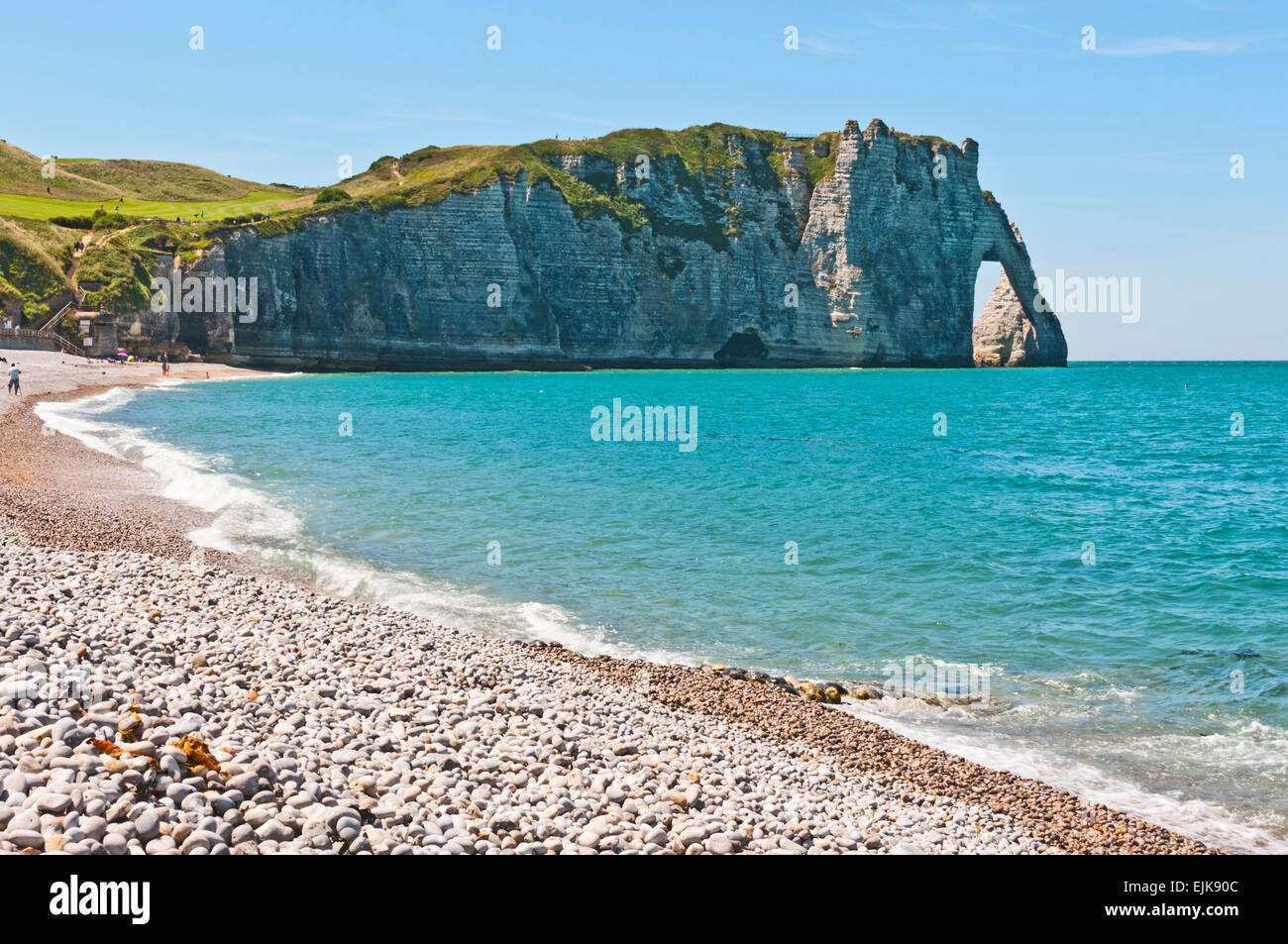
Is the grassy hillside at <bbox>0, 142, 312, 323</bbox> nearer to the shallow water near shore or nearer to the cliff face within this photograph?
the cliff face

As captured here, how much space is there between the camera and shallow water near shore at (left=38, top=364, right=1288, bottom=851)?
14125 mm

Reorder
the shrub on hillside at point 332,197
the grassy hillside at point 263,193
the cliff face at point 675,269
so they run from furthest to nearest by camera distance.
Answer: the shrub on hillside at point 332,197 < the cliff face at point 675,269 < the grassy hillside at point 263,193

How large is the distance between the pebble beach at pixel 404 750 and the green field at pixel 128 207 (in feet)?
432

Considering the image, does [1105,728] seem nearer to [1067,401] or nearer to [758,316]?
[1067,401]

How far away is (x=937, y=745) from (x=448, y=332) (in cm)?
13537

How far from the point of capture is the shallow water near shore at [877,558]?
1412 centimetres

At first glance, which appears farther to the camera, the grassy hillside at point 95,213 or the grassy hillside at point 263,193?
the grassy hillside at point 263,193

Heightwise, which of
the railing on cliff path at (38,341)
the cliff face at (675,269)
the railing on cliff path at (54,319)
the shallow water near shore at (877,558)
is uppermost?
the cliff face at (675,269)

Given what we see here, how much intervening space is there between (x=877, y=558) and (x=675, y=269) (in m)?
138

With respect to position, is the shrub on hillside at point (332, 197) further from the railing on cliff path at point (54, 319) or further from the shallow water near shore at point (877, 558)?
the shallow water near shore at point (877, 558)

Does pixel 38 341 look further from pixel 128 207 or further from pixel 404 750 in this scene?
pixel 404 750

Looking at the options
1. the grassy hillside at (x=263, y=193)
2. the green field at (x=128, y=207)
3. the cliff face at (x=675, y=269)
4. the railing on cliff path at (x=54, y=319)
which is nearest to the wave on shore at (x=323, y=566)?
the railing on cliff path at (x=54, y=319)

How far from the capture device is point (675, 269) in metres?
158
